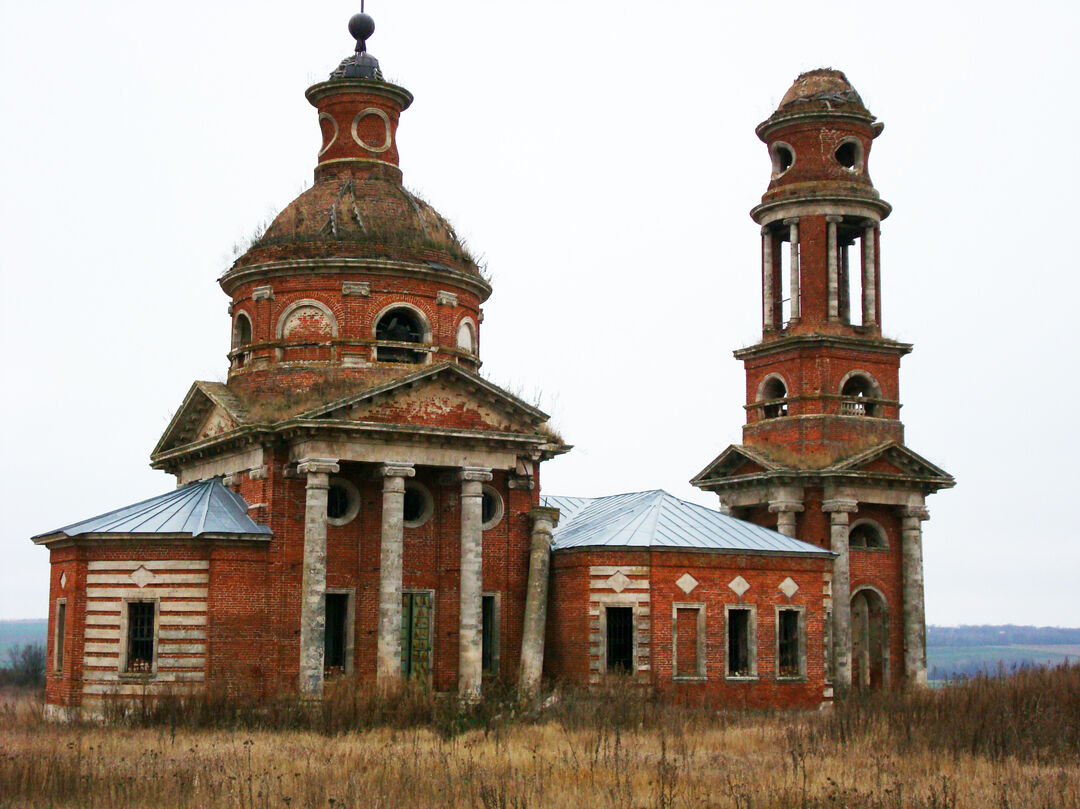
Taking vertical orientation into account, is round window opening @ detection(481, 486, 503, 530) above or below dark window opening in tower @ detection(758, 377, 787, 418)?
below

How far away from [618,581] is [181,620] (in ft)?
30.9

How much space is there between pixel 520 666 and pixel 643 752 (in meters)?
9.72

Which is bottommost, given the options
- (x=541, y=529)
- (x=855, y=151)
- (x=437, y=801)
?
(x=437, y=801)

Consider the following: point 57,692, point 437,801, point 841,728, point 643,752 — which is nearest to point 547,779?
point 437,801

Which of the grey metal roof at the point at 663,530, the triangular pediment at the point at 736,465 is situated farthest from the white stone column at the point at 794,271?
the grey metal roof at the point at 663,530

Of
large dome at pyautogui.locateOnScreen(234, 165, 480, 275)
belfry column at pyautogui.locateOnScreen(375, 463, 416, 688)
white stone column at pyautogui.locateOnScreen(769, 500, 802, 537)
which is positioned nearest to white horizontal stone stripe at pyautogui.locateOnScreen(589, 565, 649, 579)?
belfry column at pyautogui.locateOnScreen(375, 463, 416, 688)

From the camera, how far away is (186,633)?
30.8m

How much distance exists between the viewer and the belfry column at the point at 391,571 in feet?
101

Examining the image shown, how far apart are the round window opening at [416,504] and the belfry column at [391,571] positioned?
162cm

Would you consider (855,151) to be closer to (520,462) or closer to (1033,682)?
(520,462)

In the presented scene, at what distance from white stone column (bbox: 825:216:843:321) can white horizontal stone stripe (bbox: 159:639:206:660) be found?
19347mm

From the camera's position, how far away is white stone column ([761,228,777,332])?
1670 inches

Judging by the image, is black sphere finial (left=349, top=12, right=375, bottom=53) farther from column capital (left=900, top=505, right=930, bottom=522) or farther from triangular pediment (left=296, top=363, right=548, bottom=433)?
column capital (left=900, top=505, right=930, bottom=522)

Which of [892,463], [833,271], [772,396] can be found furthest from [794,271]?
[892,463]
